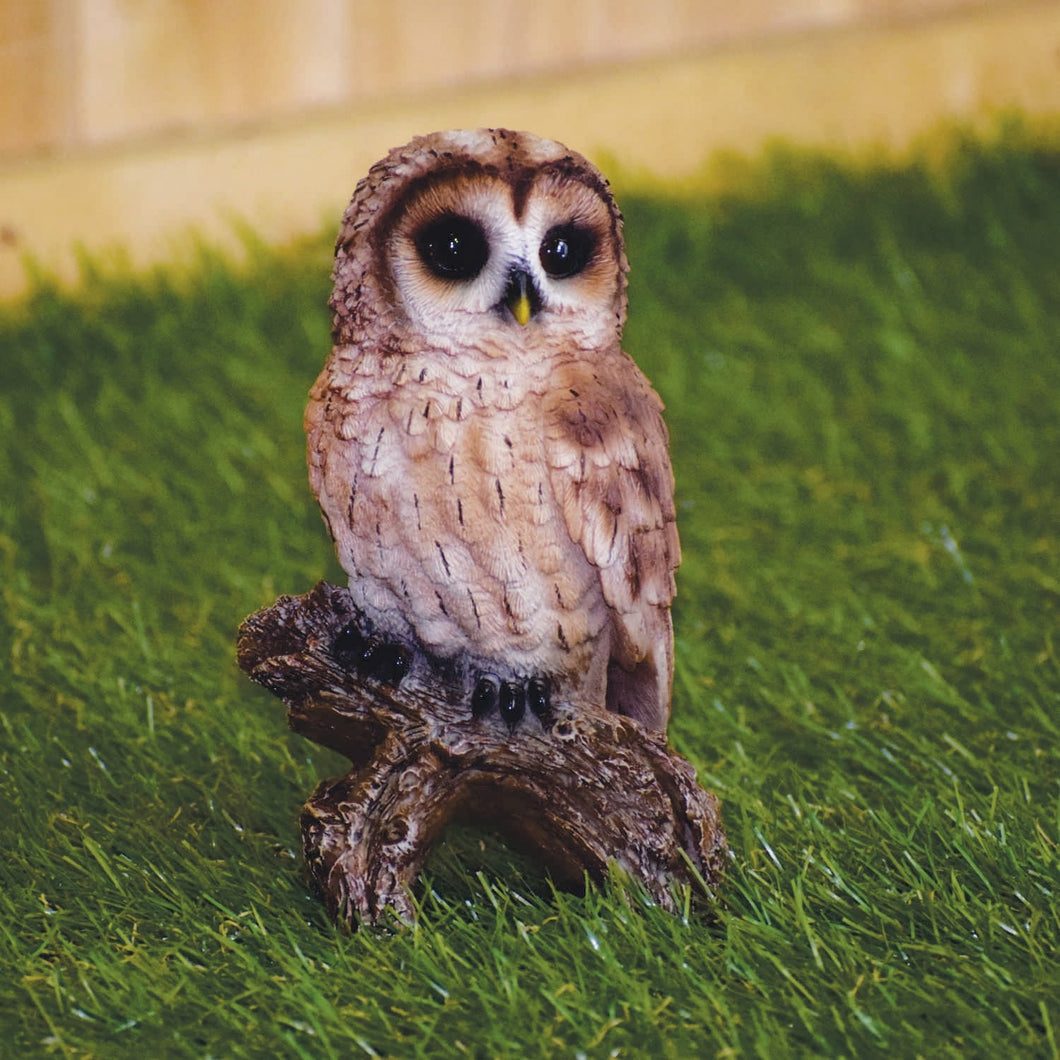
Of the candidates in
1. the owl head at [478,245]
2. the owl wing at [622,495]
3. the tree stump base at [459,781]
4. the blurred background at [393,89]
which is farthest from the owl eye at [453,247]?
the blurred background at [393,89]

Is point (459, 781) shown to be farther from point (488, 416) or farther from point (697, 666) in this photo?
point (697, 666)

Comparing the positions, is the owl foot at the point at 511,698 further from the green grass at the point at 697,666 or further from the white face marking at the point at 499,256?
the white face marking at the point at 499,256

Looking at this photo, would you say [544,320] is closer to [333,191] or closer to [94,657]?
[94,657]

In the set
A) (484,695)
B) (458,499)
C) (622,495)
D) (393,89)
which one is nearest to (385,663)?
(484,695)

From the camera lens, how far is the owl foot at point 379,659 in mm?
1626

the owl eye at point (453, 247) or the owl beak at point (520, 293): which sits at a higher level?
the owl eye at point (453, 247)

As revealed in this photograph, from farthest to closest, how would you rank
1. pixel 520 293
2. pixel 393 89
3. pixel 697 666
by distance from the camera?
pixel 393 89 < pixel 697 666 < pixel 520 293

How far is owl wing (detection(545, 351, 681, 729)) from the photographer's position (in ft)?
5.11

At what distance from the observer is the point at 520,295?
4.93ft

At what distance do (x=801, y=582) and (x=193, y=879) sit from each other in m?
1.35

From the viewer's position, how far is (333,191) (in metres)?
4.04

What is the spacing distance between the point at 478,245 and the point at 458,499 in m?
0.27

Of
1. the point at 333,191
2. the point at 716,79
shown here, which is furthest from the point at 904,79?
the point at 333,191

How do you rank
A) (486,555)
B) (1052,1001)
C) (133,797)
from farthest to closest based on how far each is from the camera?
(133,797), (486,555), (1052,1001)
